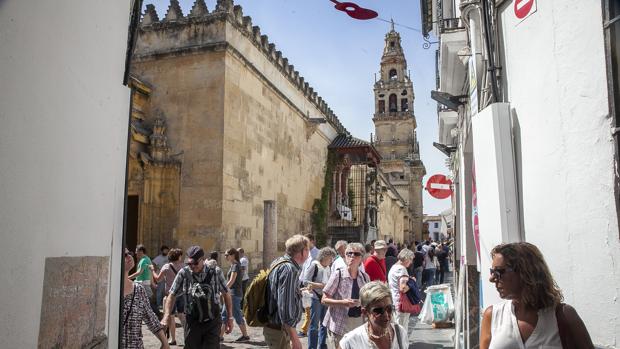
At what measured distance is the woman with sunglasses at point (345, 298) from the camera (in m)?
5.03

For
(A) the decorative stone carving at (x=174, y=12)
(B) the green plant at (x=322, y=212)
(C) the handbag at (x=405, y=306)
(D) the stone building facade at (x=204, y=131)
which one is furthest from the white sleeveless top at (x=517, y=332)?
(B) the green plant at (x=322, y=212)

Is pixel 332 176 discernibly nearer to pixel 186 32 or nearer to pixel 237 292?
pixel 186 32

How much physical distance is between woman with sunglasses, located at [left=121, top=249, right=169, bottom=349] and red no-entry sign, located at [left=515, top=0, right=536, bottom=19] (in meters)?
3.77

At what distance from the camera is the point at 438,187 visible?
38.3ft

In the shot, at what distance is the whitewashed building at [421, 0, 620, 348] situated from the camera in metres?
2.52

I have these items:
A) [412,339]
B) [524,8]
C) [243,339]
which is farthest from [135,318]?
[412,339]

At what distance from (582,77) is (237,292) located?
6.78 m

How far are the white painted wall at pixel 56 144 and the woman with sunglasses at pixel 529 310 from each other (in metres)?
2.33

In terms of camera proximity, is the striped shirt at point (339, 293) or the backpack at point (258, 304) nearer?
the backpack at point (258, 304)

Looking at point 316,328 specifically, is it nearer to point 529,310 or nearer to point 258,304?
point 258,304

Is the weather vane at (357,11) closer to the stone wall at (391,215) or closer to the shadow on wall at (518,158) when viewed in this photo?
the shadow on wall at (518,158)

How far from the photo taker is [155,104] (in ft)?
40.8

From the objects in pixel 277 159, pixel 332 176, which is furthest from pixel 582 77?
pixel 332 176

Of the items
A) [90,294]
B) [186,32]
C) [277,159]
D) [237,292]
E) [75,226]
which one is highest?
[186,32]
